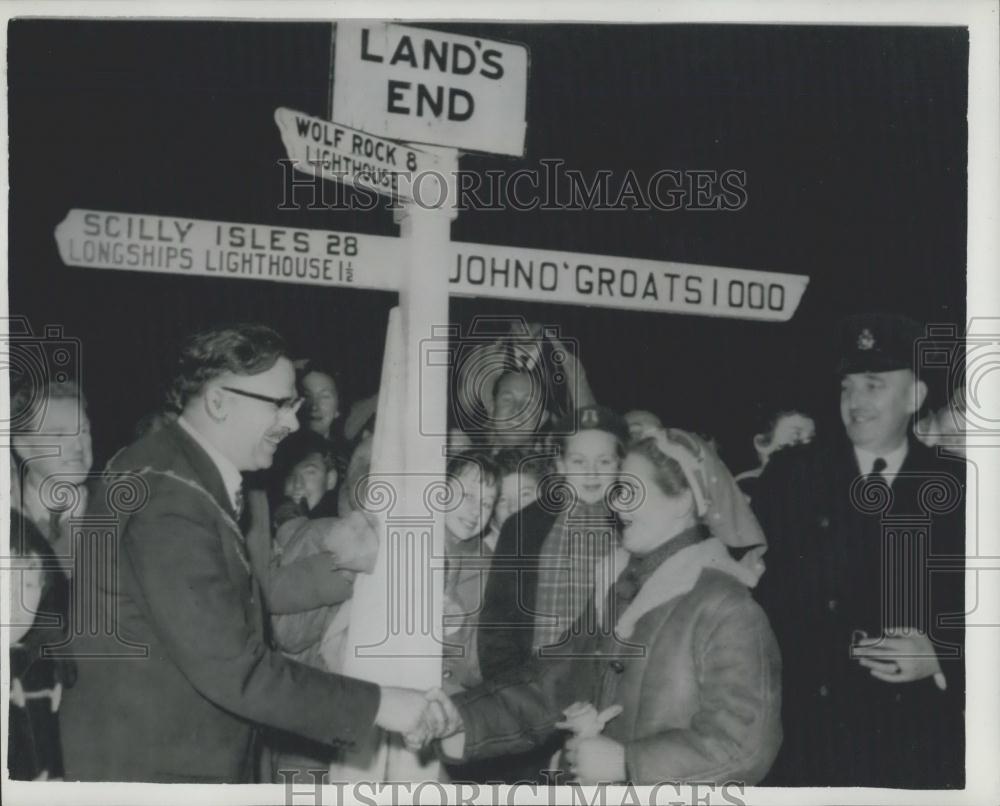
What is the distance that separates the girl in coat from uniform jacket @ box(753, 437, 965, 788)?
11cm

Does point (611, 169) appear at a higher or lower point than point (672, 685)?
higher

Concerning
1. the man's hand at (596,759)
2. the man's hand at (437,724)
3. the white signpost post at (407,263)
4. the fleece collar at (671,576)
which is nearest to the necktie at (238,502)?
the white signpost post at (407,263)

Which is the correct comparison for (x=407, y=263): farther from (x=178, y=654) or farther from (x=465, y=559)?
(x=178, y=654)

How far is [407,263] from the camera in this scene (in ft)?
13.0

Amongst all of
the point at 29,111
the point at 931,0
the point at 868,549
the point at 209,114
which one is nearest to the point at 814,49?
the point at 931,0

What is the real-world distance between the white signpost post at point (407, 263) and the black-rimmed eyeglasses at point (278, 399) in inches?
11.6

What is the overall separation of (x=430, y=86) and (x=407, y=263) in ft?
2.07

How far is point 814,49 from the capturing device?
4.06 meters

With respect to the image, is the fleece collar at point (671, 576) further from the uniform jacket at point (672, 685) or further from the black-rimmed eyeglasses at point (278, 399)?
the black-rimmed eyeglasses at point (278, 399)

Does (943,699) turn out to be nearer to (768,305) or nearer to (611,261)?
(768,305)

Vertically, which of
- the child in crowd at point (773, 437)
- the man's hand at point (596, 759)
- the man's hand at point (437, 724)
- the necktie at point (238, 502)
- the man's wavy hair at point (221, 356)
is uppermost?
the man's wavy hair at point (221, 356)

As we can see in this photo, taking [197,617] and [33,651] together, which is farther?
[33,651]

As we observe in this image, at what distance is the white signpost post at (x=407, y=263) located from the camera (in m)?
3.94

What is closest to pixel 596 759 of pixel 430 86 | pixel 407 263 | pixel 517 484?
pixel 517 484
